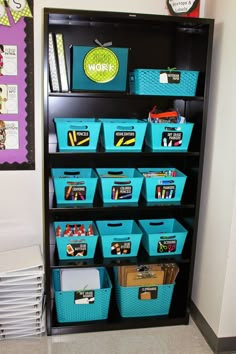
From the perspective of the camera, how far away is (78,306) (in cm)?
221

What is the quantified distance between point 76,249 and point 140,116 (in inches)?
35.8

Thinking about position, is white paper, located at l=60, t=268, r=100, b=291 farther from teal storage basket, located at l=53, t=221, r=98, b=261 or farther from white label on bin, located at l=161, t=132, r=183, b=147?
white label on bin, located at l=161, t=132, r=183, b=147

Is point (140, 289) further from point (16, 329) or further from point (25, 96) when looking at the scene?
point (25, 96)

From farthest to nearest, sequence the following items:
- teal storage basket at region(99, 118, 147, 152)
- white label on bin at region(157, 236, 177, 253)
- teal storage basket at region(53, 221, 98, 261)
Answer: white label on bin at region(157, 236, 177, 253) < teal storage basket at region(53, 221, 98, 261) < teal storage basket at region(99, 118, 147, 152)

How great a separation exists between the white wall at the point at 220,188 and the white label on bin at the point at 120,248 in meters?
0.46

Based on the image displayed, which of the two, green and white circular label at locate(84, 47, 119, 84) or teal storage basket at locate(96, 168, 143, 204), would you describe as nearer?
green and white circular label at locate(84, 47, 119, 84)

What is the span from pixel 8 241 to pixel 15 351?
26.8 inches

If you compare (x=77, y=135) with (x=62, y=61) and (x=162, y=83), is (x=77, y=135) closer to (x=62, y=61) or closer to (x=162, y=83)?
(x=62, y=61)

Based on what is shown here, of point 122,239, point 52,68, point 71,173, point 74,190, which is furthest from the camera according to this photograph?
point 71,173

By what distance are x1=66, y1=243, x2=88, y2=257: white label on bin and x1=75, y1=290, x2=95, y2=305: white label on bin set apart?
221 mm

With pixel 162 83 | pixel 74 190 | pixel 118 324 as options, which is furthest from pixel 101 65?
pixel 118 324

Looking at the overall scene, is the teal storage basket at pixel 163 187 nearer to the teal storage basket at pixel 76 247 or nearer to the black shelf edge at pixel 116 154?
the black shelf edge at pixel 116 154

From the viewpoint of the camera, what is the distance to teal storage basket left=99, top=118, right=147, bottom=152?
6.64 ft

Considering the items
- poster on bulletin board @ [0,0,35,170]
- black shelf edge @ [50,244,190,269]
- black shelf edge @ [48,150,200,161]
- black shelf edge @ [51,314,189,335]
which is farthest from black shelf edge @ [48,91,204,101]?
black shelf edge @ [51,314,189,335]
